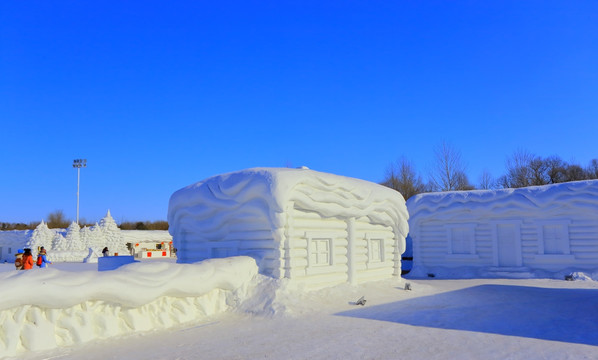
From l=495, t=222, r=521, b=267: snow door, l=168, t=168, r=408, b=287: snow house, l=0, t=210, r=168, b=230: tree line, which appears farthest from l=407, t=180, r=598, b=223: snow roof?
l=0, t=210, r=168, b=230: tree line

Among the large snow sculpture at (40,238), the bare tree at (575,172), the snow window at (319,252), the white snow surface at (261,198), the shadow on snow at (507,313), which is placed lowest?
the shadow on snow at (507,313)

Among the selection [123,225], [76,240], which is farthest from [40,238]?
[123,225]

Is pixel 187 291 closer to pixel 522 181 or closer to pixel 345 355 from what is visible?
pixel 345 355

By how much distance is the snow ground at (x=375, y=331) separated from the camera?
6.89m

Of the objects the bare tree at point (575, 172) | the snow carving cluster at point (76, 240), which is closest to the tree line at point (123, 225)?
the snow carving cluster at point (76, 240)

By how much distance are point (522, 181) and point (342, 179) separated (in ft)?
127

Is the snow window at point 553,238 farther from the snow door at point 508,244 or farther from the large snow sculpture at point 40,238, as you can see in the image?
the large snow sculpture at point 40,238

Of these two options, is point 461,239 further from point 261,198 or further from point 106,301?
point 106,301

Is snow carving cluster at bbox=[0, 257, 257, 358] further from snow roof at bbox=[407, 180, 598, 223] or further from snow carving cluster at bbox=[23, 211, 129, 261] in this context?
Answer: snow carving cluster at bbox=[23, 211, 129, 261]

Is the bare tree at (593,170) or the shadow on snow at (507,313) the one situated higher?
Result: the bare tree at (593,170)

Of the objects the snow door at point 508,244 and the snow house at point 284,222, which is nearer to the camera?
the snow house at point 284,222

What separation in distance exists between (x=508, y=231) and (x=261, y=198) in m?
13.3

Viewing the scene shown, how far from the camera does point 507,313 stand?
10.3 meters

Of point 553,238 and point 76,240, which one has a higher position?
point 553,238
